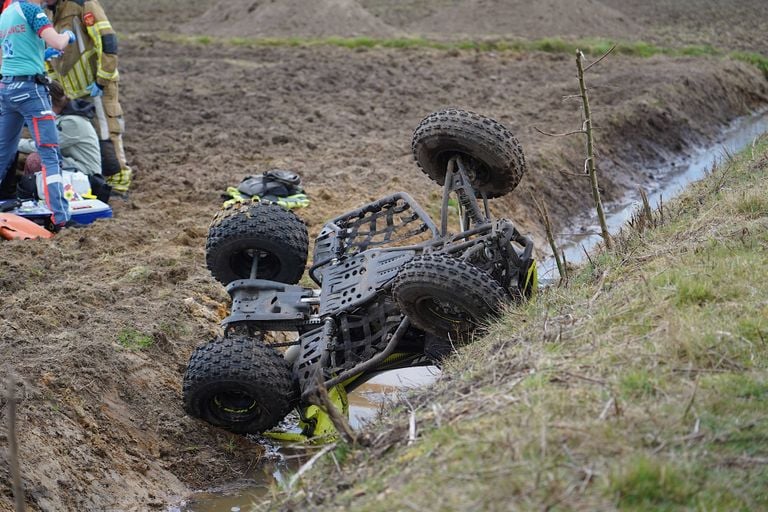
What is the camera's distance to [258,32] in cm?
2455

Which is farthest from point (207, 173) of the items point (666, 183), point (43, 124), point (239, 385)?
point (666, 183)

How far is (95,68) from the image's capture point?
422 inches

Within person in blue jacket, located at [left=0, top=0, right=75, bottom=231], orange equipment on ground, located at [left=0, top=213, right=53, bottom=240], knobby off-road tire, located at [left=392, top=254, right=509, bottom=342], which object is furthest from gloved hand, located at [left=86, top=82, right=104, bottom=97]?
knobby off-road tire, located at [left=392, top=254, right=509, bottom=342]

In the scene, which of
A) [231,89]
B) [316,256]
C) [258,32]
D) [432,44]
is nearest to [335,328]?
[316,256]

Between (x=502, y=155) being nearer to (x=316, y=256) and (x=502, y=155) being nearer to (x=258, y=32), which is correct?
(x=316, y=256)

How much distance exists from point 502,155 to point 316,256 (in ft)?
4.86

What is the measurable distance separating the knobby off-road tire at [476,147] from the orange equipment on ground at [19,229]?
Result: 3907 mm

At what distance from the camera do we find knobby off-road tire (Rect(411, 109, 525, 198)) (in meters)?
6.50

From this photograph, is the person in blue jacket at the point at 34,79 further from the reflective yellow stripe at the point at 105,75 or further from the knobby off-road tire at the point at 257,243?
the knobby off-road tire at the point at 257,243

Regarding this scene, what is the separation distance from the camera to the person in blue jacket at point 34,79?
353 inches

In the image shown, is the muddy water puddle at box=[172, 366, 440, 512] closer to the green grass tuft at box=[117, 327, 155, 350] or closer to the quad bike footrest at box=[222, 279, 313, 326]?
the quad bike footrest at box=[222, 279, 313, 326]

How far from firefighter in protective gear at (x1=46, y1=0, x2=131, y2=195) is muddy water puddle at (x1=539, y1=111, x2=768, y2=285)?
4.68 m

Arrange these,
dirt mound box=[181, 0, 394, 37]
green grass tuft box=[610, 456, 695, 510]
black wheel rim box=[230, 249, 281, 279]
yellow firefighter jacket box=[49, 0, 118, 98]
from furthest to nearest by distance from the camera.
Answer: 1. dirt mound box=[181, 0, 394, 37]
2. yellow firefighter jacket box=[49, 0, 118, 98]
3. black wheel rim box=[230, 249, 281, 279]
4. green grass tuft box=[610, 456, 695, 510]

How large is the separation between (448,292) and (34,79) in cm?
525
